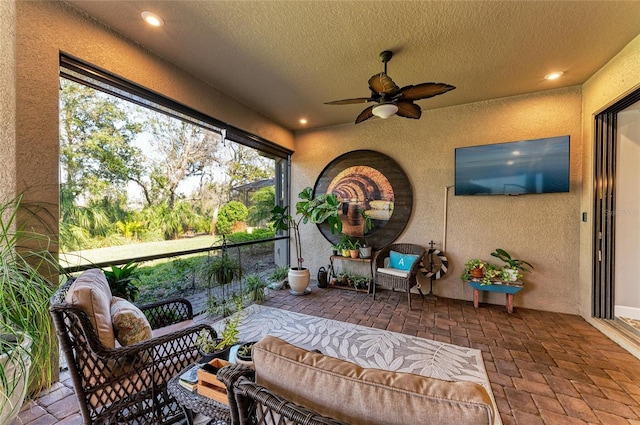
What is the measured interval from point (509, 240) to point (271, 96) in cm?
418

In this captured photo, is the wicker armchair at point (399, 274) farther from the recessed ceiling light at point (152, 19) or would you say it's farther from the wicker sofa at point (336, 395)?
the recessed ceiling light at point (152, 19)

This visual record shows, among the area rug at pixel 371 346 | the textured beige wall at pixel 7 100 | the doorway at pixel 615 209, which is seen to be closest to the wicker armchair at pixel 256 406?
the area rug at pixel 371 346

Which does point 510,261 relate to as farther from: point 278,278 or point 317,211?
point 278,278

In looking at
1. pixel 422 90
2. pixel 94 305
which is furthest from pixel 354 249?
pixel 94 305

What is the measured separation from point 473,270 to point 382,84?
293 cm

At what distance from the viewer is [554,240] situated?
11.4 ft

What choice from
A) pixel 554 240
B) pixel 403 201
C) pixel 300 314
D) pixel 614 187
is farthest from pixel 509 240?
pixel 300 314

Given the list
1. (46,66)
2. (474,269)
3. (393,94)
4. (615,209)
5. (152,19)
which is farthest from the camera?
(474,269)

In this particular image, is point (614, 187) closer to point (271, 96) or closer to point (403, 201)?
point (403, 201)

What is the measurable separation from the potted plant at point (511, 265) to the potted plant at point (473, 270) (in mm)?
256

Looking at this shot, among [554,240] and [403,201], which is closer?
[554,240]

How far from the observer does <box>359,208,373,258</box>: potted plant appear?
4.39 meters

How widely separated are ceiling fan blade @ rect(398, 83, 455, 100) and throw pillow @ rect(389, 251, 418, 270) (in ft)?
7.87

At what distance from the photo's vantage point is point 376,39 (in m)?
2.47
